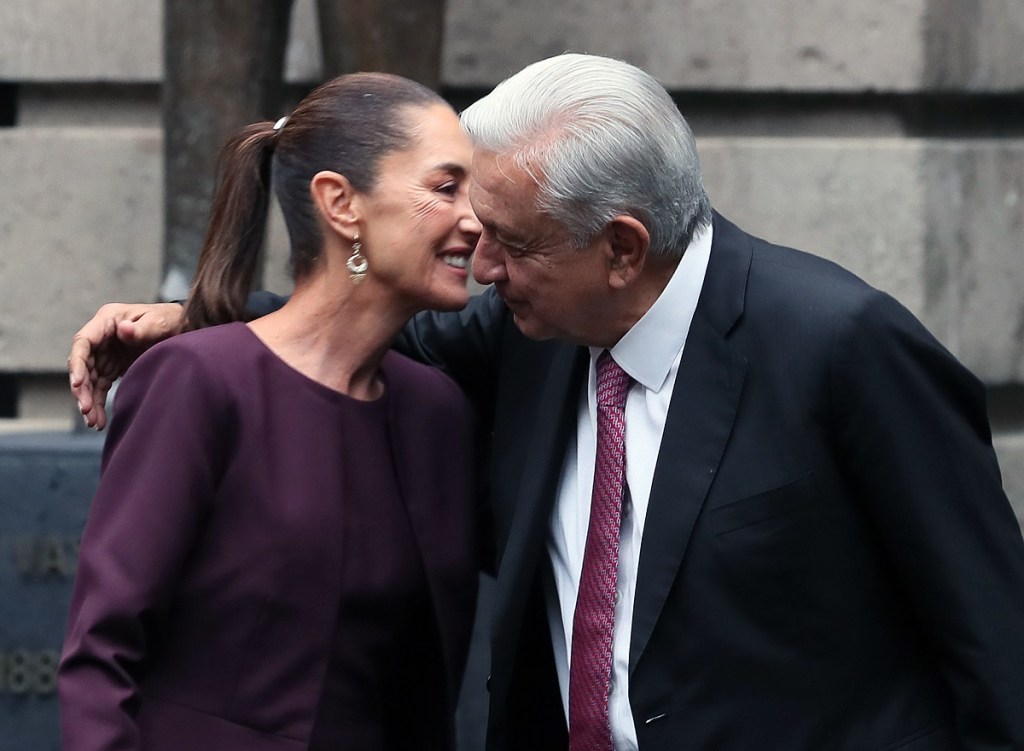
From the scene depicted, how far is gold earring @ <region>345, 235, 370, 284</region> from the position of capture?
2150mm

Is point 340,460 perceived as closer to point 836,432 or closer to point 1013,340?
point 836,432

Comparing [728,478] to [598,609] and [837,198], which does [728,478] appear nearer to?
[598,609]

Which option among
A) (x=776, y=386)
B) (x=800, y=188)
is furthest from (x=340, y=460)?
(x=800, y=188)

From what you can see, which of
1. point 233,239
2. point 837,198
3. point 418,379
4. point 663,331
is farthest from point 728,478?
point 837,198

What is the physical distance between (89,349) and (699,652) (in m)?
0.99

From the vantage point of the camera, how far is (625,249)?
202 cm

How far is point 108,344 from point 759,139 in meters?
2.27

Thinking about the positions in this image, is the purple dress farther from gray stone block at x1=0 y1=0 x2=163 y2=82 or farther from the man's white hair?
gray stone block at x1=0 y1=0 x2=163 y2=82

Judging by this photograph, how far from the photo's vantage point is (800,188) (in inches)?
159

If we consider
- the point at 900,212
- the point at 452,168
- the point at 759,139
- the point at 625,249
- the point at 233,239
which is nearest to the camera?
the point at 625,249

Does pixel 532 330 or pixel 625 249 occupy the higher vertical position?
pixel 625 249

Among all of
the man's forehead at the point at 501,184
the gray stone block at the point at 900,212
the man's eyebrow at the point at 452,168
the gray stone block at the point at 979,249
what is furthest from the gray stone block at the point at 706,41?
the man's forehead at the point at 501,184

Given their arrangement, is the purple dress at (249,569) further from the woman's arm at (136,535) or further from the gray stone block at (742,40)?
the gray stone block at (742,40)

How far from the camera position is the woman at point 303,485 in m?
1.95
